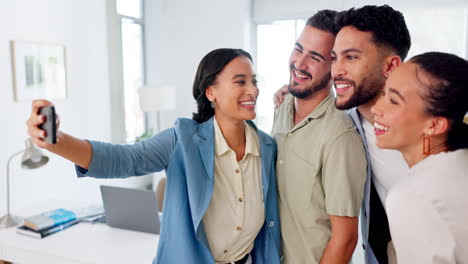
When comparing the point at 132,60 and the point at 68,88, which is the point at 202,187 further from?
the point at 132,60

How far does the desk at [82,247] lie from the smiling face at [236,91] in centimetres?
89

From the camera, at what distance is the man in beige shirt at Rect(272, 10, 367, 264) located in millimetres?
1351

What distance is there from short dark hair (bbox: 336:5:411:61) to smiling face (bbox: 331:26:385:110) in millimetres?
21

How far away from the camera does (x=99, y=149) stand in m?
1.28

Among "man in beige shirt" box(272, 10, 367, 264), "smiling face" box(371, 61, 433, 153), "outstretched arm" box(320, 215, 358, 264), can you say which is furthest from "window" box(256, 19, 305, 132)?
"smiling face" box(371, 61, 433, 153)

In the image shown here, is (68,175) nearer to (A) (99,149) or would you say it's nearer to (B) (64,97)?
(B) (64,97)

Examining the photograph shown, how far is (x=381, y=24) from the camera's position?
4.62ft

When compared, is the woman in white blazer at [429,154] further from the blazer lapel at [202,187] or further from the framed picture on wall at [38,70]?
the framed picture on wall at [38,70]

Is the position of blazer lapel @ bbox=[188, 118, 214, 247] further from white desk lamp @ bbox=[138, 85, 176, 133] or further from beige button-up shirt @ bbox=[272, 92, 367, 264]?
white desk lamp @ bbox=[138, 85, 176, 133]

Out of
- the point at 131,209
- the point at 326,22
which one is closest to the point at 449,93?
the point at 326,22

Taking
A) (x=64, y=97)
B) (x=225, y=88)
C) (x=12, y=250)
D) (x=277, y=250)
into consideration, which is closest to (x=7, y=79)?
(x=64, y=97)

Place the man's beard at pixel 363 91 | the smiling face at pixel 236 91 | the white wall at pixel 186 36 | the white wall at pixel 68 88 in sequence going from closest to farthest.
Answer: the man's beard at pixel 363 91, the smiling face at pixel 236 91, the white wall at pixel 68 88, the white wall at pixel 186 36

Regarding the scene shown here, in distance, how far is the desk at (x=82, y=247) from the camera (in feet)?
6.38

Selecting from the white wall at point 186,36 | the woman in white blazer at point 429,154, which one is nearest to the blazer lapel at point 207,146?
the woman in white blazer at point 429,154
